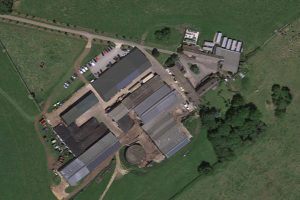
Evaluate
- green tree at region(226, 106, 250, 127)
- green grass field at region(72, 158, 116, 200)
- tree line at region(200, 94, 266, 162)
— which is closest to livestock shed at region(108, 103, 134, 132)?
green grass field at region(72, 158, 116, 200)

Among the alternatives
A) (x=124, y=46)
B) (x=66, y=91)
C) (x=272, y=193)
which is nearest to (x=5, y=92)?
(x=66, y=91)

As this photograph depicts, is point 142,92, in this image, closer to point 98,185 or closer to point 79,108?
point 79,108

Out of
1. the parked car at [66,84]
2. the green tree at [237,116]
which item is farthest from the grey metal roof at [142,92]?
the green tree at [237,116]

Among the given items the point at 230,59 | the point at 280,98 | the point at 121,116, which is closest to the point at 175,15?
the point at 230,59

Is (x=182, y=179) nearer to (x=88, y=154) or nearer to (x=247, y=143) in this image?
(x=247, y=143)

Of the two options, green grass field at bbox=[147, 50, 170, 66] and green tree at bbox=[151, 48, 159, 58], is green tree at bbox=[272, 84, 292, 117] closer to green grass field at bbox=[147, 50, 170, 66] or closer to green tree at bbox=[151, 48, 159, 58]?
green grass field at bbox=[147, 50, 170, 66]

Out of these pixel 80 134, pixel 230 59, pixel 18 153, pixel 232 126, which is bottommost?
pixel 232 126

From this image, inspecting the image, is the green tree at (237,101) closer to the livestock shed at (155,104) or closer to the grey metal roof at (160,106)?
the grey metal roof at (160,106)
